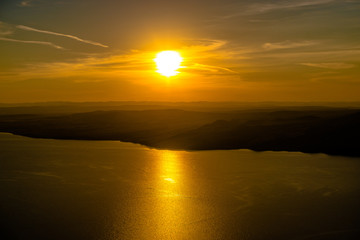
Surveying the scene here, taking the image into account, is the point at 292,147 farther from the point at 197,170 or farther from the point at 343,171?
the point at 197,170

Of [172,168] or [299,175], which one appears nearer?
[299,175]

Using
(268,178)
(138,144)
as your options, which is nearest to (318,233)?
(268,178)

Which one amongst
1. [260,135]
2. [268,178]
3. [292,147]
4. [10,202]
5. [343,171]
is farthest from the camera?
[260,135]

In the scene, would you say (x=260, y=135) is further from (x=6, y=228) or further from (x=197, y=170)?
(x=6, y=228)

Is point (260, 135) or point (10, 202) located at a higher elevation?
point (260, 135)

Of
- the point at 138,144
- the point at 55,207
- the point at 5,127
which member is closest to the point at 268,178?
the point at 55,207

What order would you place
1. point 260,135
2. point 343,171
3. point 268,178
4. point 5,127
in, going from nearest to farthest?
1. point 268,178
2. point 343,171
3. point 260,135
4. point 5,127
